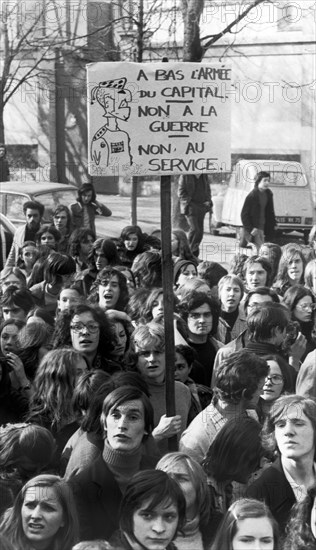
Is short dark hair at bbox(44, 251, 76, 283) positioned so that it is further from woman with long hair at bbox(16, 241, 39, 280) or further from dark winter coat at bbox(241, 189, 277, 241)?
dark winter coat at bbox(241, 189, 277, 241)

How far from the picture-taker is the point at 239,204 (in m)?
14.1

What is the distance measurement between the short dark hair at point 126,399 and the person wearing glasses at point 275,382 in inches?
29.7

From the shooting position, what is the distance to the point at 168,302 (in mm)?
4797

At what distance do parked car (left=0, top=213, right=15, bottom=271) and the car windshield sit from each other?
0.97 metres

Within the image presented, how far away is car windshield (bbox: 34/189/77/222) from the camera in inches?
472

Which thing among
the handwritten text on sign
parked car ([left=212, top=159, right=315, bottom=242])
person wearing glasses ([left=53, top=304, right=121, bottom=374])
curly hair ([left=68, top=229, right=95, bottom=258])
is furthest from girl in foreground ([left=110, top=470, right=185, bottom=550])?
parked car ([left=212, top=159, right=315, bottom=242])

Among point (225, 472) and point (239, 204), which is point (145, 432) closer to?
point (225, 472)

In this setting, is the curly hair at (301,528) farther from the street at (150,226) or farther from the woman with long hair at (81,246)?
the street at (150,226)

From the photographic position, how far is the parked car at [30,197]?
1187cm

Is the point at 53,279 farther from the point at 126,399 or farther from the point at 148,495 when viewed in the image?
the point at 148,495

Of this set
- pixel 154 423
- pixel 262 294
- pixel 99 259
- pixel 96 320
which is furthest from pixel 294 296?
pixel 154 423

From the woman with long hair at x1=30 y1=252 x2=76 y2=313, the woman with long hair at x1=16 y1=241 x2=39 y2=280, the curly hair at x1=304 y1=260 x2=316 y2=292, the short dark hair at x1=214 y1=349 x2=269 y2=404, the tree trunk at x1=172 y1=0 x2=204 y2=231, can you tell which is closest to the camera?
the short dark hair at x1=214 y1=349 x2=269 y2=404

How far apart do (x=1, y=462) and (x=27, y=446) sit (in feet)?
0.36

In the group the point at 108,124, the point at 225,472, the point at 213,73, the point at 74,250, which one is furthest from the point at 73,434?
the point at 74,250
